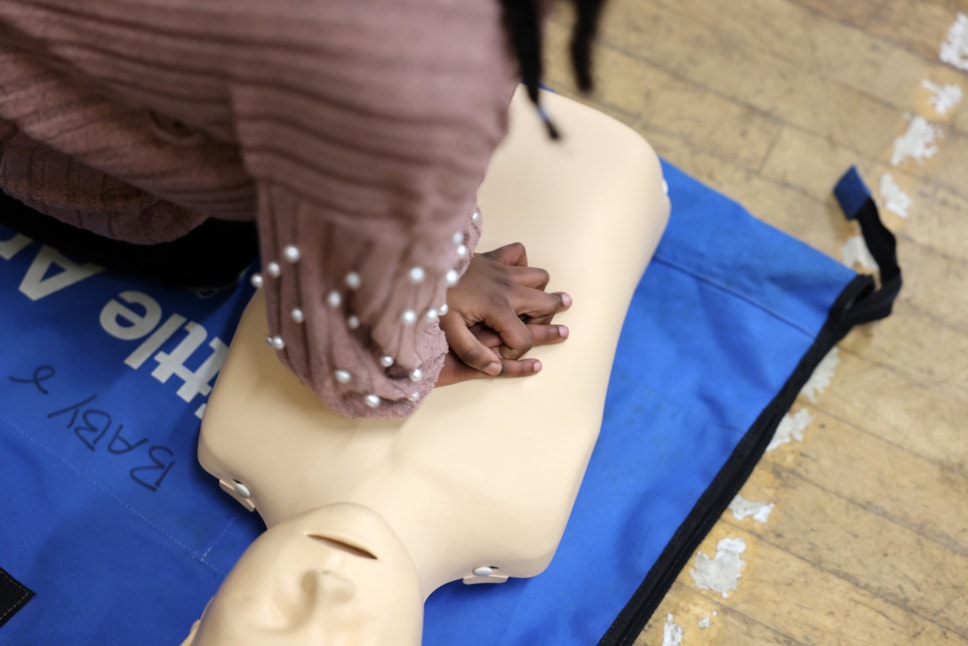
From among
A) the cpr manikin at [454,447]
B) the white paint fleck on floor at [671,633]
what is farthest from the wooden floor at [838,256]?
the cpr manikin at [454,447]

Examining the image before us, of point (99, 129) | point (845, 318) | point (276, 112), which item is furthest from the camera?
point (845, 318)

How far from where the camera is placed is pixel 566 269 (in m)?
0.82

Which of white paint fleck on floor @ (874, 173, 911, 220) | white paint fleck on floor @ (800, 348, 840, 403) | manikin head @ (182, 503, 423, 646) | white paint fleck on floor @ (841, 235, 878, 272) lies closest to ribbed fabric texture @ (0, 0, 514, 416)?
manikin head @ (182, 503, 423, 646)

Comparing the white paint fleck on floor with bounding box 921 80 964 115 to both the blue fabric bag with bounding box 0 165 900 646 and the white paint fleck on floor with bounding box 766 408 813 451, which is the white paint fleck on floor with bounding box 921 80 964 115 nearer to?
the blue fabric bag with bounding box 0 165 900 646

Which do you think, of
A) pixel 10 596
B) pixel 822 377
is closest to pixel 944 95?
pixel 822 377

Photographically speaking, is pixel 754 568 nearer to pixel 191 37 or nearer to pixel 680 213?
pixel 680 213

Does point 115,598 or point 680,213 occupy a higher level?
point 680,213

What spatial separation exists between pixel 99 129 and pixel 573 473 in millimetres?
506

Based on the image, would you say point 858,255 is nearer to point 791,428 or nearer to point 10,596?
point 791,428

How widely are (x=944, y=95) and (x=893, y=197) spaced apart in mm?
231

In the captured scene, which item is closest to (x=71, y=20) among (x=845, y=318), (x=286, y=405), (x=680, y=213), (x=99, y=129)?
(x=99, y=129)

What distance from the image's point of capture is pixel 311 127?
1.30 feet

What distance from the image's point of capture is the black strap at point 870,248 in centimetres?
102

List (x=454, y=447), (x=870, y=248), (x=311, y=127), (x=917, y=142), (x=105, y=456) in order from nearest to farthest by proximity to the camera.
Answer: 1. (x=311, y=127)
2. (x=454, y=447)
3. (x=105, y=456)
4. (x=870, y=248)
5. (x=917, y=142)
